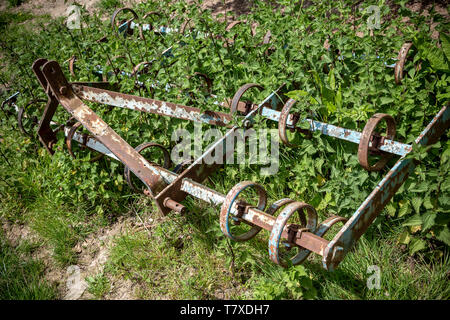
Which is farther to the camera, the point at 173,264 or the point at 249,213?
the point at 173,264

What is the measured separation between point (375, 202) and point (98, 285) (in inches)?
86.6

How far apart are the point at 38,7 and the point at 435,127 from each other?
930 centimetres

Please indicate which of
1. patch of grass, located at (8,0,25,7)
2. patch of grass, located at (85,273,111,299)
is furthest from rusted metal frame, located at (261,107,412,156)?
patch of grass, located at (8,0,25,7)

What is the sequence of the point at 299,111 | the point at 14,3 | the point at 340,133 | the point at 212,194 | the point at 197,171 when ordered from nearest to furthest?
1. the point at 212,194
2. the point at 340,133
3. the point at 197,171
4. the point at 299,111
5. the point at 14,3

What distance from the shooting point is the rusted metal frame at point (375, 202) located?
6.60 feet

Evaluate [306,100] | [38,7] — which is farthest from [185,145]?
[38,7]

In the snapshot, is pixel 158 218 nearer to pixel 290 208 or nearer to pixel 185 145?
pixel 185 145

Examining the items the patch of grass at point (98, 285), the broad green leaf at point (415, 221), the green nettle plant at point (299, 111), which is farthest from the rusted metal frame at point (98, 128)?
the broad green leaf at point (415, 221)

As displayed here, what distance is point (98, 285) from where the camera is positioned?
294 cm

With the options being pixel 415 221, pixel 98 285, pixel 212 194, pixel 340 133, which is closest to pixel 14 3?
pixel 98 285

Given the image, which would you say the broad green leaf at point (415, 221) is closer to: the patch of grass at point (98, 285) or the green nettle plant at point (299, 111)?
the green nettle plant at point (299, 111)

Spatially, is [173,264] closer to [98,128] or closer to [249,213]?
[249,213]

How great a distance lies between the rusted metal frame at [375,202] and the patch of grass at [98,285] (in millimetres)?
1842

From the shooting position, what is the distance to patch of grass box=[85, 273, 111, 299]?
2916mm
